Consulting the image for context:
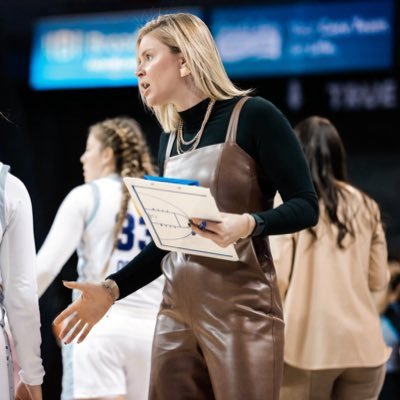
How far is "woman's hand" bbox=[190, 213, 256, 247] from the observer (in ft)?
6.27

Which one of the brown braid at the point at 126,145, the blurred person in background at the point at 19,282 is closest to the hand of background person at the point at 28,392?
the blurred person in background at the point at 19,282

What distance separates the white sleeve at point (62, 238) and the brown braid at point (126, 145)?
0.31 metres

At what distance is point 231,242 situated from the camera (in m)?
1.95

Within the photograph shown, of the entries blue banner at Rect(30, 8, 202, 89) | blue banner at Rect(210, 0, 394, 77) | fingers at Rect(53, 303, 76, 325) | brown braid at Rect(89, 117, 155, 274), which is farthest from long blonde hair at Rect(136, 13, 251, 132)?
blue banner at Rect(30, 8, 202, 89)

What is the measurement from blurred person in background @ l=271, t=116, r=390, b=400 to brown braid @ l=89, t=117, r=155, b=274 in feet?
2.59

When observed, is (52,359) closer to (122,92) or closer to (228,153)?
(228,153)

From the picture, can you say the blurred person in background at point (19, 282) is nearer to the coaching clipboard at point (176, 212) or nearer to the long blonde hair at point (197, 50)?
the coaching clipboard at point (176, 212)

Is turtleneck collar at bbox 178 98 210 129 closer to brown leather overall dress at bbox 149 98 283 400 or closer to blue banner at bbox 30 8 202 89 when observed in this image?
brown leather overall dress at bbox 149 98 283 400

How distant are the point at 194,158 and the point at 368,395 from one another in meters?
1.60

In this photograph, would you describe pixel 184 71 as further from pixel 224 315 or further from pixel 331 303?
pixel 331 303

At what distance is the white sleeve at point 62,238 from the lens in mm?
3488

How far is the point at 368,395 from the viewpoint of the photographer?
10.9ft

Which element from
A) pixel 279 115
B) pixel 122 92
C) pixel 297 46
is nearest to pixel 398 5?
pixel 297 46

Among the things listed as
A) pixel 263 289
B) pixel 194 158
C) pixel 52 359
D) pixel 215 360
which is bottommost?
pixel 52 359
